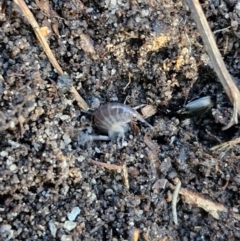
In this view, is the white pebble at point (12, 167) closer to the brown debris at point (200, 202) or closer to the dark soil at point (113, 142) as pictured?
the dark soil at point (113, 142)

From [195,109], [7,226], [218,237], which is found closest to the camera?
[7,226]

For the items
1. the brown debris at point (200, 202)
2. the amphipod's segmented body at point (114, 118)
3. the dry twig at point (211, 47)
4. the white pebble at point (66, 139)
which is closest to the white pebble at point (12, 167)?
the white pebble at point (66, 139)

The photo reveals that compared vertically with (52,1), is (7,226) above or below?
below

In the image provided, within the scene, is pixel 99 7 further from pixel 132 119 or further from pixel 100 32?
pixel 132 119

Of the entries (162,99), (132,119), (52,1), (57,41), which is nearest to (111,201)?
(132,119)

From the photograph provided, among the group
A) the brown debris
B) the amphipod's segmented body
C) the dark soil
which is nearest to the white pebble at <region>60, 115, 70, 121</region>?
the dark soil

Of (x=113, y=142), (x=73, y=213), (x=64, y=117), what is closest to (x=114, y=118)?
(x=113, y=142)
